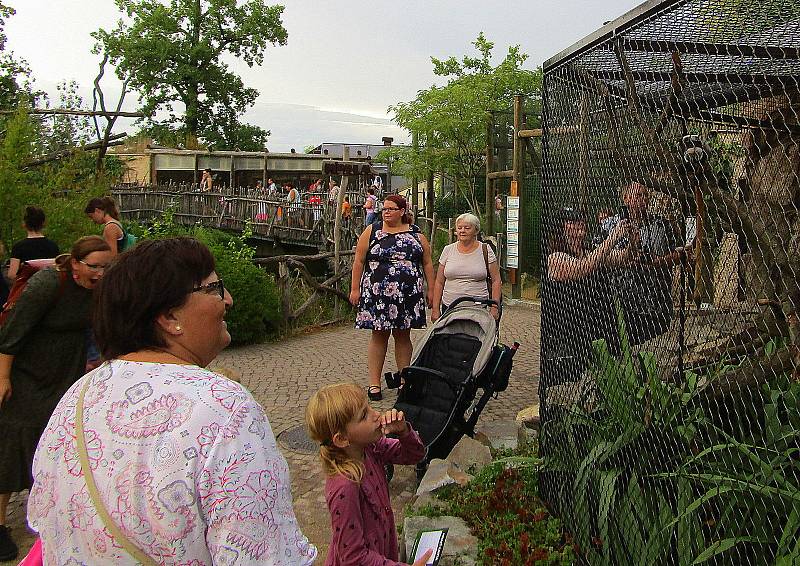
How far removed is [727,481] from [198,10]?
41662 mm

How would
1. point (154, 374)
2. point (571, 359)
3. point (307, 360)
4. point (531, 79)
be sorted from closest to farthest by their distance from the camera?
point (154, 374) < point (571, 359) < point (307, 360) < point (531, 79)

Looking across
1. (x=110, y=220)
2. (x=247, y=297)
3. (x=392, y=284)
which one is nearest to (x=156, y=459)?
(x=392, y=284)

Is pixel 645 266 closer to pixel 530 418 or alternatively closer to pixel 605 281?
pixel 605 281

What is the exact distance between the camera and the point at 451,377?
16.0ft

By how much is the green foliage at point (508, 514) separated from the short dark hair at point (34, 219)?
431 cm

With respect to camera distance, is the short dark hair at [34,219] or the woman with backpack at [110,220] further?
the short dark hair at [34,219]

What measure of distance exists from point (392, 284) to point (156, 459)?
187 inches

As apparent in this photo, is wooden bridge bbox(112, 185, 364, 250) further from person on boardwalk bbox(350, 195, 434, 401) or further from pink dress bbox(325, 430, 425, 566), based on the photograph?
pink dress bbox(325, 430, 425, 566)

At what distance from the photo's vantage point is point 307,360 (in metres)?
8.94

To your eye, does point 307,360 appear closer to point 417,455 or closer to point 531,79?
point 417,455

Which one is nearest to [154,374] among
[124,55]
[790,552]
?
[790,552]

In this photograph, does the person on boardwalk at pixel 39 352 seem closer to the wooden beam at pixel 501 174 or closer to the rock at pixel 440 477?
the rock at pixel 440 477

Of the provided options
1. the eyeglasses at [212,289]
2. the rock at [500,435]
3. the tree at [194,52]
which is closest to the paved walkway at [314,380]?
the rock at [500,435]

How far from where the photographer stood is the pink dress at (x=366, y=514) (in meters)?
2.56
